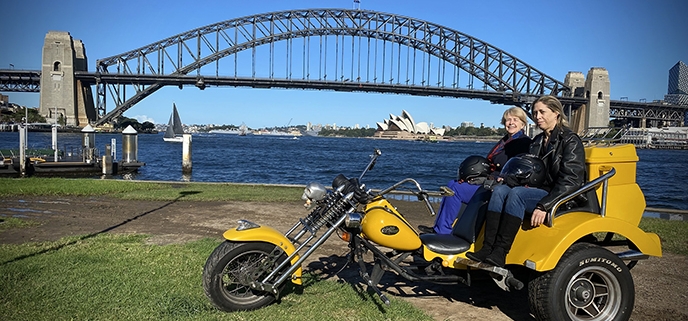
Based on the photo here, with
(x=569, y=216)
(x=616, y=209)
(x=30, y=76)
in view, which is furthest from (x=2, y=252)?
(x=30, y=76)

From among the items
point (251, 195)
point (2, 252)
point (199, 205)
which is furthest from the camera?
point (251, 195)

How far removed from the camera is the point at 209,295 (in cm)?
380

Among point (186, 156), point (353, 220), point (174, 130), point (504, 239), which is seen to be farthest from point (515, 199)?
point (174, 130)

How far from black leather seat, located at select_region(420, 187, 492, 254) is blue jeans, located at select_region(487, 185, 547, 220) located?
30cm

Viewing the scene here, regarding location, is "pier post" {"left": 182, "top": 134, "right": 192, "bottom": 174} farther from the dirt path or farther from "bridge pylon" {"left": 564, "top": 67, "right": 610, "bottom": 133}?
"bridge pylon" {"left": 564, "top": 67, "right": 610, "bottom": 133}

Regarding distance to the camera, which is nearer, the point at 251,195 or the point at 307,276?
the point at 307,276

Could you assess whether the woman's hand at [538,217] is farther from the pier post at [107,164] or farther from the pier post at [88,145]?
the pier post at [88,145]

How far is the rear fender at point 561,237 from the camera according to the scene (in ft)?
11.5

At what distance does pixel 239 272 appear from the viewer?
387 cm

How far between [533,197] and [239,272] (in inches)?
89.9

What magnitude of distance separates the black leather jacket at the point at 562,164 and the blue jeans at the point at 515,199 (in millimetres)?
102

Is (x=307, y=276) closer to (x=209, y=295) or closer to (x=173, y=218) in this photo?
(x=209, y=295)

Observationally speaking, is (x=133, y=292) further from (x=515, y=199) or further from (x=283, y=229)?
(x=283, y=229)

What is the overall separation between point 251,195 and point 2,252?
6.38 meters
